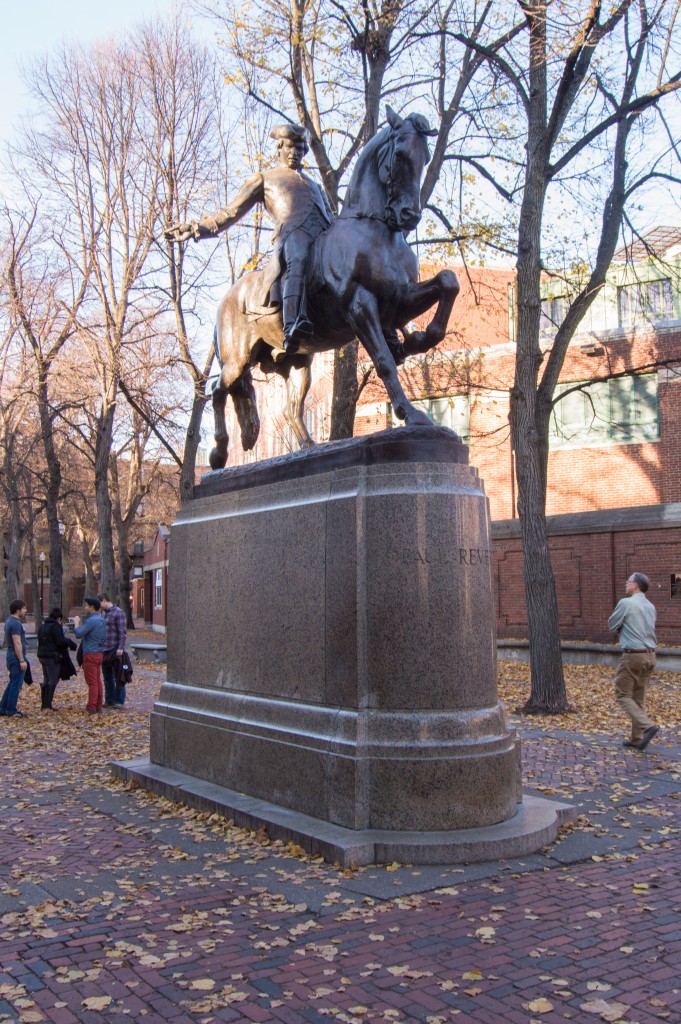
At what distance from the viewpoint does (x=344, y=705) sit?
256 inches

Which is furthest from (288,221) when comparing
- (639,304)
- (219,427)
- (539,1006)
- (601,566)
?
(639,304)

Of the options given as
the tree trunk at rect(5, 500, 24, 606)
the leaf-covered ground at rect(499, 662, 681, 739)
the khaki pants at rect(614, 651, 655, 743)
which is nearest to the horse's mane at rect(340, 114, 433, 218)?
the khaki pants at rect(614, 651, 655, 743)

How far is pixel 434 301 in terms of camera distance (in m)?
7.88

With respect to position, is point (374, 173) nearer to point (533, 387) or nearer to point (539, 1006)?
point (539, 1006)

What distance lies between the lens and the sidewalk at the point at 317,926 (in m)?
3.97

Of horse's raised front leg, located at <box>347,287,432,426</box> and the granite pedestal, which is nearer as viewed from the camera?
the granite pedestal

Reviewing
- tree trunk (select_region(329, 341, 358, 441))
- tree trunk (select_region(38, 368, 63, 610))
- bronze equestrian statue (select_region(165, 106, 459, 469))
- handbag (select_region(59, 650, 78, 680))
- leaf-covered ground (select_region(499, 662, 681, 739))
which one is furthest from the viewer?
tree trunk (select_region(38, 368, 63, 610))

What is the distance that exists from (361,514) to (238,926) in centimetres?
287

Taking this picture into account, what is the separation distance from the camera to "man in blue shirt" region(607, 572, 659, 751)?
1027 centimetres

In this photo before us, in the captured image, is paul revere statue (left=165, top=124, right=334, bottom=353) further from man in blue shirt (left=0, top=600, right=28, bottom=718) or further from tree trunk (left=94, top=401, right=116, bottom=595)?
tree trunk (left=94, top=401, right=116, bottom=595)

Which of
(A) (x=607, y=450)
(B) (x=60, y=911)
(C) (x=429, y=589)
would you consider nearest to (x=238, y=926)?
(B) (x=60, y=911)

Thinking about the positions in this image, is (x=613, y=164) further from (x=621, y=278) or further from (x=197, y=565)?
(x=621, y=278)

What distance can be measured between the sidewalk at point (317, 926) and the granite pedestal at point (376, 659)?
1.48 ft

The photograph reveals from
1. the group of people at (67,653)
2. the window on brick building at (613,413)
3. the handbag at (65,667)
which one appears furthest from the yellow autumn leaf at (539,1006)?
the window on brick building at (613,413)
